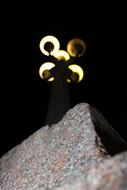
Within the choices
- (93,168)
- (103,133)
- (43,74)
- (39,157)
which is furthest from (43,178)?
(43,74)

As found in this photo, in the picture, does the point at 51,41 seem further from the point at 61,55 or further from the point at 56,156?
the point at 56,156

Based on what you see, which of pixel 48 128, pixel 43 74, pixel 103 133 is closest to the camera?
pixel 103 133

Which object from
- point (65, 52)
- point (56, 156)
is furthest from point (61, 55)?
point (56, 156)

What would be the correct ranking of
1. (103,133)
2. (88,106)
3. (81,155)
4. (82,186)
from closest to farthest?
(82,186) < (81,155) < (103,133) < (88,106)

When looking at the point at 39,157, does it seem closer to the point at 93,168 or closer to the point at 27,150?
the point at 27,150

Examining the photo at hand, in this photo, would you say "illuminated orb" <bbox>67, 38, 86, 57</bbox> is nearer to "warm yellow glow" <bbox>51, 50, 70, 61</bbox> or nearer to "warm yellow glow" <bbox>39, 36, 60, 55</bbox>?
"warm yellow glow" <bbox>51, 50, 70, 61</bbox>

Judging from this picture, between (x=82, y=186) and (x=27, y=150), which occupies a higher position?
(x=27, y=150)

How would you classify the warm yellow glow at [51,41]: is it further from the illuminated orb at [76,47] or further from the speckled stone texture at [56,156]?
the speckled stone texture at [56,156]

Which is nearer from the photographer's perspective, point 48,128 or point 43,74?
point 48,128

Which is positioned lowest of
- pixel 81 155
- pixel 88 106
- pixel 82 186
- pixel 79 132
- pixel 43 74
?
pixel 82 186
